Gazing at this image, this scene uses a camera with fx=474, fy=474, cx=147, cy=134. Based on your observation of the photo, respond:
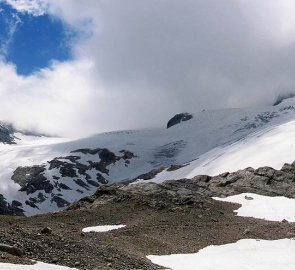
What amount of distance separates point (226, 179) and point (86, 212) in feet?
107

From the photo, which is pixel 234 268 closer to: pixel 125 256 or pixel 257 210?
pixel 125 256

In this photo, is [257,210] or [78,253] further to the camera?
[257,210]

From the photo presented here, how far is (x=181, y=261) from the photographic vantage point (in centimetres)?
2789

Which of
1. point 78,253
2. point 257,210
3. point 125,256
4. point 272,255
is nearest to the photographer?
point 78,253

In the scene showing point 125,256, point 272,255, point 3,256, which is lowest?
point 272,255

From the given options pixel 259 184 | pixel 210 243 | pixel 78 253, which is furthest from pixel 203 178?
pixel 78 253

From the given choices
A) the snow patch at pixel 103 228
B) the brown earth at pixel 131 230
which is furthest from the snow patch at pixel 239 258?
the snow patch at pixel 103 228

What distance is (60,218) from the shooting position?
40719 millimetres

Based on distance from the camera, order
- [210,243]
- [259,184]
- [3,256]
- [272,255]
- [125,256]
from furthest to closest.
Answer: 1. [259,184]
2. [210,243]
3. [272,255]
4. [125,256]
5. [3,256]

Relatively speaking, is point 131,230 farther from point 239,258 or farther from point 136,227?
point 239,258

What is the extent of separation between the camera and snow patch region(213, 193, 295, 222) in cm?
4900

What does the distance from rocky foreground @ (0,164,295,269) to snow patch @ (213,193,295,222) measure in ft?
6.08

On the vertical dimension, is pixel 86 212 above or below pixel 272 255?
above

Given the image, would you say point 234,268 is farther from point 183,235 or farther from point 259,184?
point 259,184
